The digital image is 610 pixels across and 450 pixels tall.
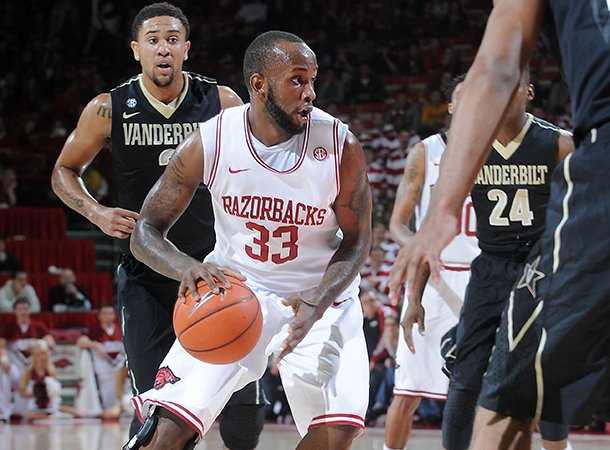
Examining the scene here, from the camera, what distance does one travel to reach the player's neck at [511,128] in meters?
4.96

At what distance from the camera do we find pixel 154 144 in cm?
512

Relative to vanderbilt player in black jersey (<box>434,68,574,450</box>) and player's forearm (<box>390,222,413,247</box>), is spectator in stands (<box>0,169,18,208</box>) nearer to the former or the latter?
player's forearm (<box>390,222,413,247</box>)

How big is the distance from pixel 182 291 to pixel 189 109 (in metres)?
1.67

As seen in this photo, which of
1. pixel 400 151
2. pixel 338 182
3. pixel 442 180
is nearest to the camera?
Result: pixel 442 180

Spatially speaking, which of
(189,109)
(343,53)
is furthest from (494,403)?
(343,53)

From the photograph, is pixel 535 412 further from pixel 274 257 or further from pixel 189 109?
pixel 189 109

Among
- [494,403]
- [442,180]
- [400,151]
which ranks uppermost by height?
[442,180]

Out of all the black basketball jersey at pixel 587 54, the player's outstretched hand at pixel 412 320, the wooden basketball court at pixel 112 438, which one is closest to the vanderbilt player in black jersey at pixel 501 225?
the player's outstretched hand at pixel 412 320

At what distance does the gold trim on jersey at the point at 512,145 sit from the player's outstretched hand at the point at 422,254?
2.88m

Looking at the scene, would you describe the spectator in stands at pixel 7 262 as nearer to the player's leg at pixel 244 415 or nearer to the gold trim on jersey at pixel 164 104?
the gold trim on jersey at pixel 164 104

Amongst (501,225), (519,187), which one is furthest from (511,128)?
(501,225)

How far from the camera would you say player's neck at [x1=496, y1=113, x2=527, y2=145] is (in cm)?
496

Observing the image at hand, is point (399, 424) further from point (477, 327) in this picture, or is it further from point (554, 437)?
point (477, 327)

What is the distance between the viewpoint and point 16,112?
696 inches
